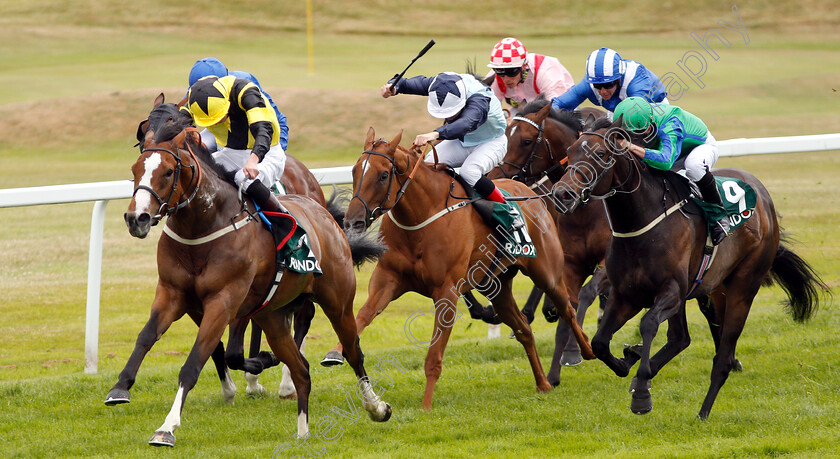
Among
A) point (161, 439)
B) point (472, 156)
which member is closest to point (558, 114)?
point (472, 156)

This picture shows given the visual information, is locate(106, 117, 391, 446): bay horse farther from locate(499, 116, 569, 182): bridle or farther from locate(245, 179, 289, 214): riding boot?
locate(499, 116, 569, 182): bridle

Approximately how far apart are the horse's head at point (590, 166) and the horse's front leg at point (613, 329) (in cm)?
70

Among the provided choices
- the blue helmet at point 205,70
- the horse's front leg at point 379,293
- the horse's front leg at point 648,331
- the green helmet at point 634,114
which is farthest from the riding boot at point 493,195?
the blue helmet at point 205,70

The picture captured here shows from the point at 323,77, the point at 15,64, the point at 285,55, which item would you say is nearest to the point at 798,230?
the point at 323,77

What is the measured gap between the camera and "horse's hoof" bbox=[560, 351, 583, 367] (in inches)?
285

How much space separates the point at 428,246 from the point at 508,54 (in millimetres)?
2215

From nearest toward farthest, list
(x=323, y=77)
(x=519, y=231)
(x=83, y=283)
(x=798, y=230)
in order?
(x=519, y=231)
(x=83, y=283)
(x=798, y=230)
(x=323, y=77)

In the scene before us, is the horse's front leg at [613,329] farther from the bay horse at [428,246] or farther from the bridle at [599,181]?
the bay horse at [428,246]

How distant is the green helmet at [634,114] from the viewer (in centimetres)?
555

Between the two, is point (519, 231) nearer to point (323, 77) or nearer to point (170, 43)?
point (323, 77)

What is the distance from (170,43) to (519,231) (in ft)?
89.4

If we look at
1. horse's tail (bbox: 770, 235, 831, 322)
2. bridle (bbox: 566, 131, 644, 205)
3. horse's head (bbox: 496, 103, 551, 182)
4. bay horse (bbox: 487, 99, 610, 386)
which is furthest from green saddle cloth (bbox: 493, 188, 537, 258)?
horse's tail (bbox: 770, 235, 831, 322)

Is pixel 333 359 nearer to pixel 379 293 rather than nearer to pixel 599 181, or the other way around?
pixel 379 293

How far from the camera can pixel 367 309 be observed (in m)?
6.27
